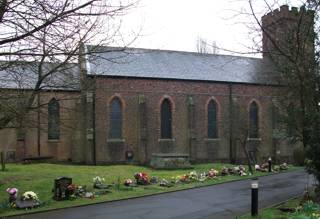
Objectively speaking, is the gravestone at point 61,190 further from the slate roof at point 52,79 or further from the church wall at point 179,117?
the church wall at point 179,117

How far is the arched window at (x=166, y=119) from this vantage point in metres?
40.0

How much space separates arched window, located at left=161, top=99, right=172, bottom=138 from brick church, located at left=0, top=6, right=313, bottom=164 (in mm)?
85

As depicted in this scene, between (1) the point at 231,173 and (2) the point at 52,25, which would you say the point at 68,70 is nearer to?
(2) the point at 52,25

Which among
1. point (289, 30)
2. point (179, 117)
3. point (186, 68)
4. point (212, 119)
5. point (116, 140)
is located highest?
point (186, 68)

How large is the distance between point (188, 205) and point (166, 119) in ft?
79.0

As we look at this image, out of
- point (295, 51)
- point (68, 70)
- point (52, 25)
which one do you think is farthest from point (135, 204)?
point (52, 25)

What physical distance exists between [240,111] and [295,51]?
1100 inches

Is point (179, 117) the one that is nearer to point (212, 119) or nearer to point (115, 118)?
point (212, 119)

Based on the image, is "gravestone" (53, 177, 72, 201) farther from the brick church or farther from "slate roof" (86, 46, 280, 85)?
"slate roof" (86, 46, 280, 85)

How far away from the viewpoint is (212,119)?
42.4 metres

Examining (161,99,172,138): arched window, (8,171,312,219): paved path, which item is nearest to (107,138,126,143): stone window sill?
(161,99,172,138): arched window

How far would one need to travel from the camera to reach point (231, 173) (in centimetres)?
2770

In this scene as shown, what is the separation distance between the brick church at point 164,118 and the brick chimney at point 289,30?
18.1 m

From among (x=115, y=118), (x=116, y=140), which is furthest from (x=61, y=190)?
(x=115, y=118)
